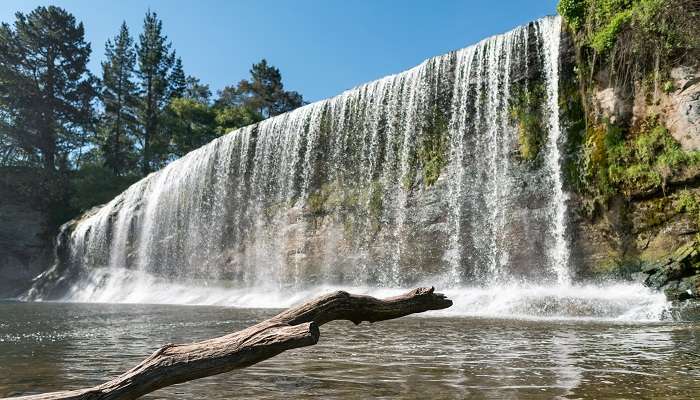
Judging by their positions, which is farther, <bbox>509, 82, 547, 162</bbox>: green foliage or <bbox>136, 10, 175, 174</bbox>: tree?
<bbox>136, 10, 175, 174</bbox>: tree

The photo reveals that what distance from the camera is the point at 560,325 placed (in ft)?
27.9

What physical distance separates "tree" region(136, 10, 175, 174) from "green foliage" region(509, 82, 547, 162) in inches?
1516

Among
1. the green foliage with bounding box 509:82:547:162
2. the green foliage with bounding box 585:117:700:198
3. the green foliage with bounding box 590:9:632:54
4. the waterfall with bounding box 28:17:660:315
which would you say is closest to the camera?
the green foliage with bounding box 585:117:700:198

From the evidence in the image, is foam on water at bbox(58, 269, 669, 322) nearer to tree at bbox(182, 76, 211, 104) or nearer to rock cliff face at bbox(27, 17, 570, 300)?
rock cliff face at bbox(27, 17, 570, 300)

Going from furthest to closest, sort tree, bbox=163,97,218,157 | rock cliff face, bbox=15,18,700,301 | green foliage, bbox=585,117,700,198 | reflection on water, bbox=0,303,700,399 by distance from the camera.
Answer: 1. tree, bbox=163,97,218,157
2. rock cliff face, bbox=15,18,700,301
3. green foliage, bbox=585,117,700,198
4. reflection on water, bbox=0,303,700,399

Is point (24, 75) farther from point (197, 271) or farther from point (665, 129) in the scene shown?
point (665, 129)

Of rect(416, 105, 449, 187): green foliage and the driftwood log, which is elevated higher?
rect(416, 105, 449, 187): green foliage

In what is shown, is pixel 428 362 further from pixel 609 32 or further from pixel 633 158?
pixel 609 32

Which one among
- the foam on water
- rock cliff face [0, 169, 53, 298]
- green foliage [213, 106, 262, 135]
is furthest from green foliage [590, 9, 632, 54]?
green foliage [213, 106, 262, 135]

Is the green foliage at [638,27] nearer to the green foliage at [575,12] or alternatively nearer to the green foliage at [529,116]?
the green foliage at [575,12]

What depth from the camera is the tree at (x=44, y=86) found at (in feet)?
137

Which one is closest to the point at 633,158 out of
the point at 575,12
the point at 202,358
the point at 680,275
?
the point at 680,275

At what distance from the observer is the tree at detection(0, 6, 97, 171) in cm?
4191

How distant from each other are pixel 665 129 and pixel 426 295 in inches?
497
